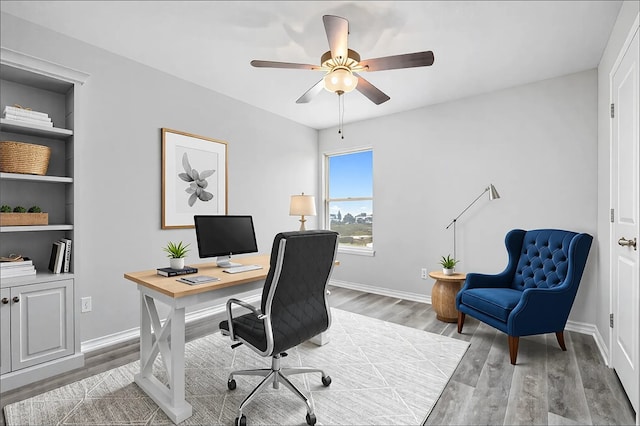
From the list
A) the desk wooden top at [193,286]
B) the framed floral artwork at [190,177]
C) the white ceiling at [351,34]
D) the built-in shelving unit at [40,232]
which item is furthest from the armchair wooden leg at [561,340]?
the built-in shelving unit at [40,232]

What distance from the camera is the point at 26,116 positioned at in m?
2.18

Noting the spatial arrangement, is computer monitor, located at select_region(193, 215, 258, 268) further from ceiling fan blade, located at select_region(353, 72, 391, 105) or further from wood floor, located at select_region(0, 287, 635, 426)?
ceiling fan blade, located at select_region(353, 72, 391, 105)

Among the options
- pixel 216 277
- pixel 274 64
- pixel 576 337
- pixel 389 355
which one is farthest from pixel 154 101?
pixel 576 337

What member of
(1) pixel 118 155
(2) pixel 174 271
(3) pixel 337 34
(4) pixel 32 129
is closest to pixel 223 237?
(2) pixel 174 271

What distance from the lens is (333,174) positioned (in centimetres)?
525

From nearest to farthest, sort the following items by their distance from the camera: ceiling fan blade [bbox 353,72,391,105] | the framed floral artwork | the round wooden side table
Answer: ceiling fan blade [bbox 353,72,391,105]
the framed floral artwork
the round wooden side table

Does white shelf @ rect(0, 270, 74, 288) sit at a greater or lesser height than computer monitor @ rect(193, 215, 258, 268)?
lesser

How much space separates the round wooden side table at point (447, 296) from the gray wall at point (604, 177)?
43.4 inches

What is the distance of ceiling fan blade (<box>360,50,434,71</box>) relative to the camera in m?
1.98

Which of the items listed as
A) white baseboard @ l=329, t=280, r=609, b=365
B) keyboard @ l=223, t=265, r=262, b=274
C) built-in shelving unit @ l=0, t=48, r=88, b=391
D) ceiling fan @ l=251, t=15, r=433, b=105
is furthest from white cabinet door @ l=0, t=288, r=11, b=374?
white baseboard @ l=329, t=280, r=609, b=365

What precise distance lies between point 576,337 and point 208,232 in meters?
3.45

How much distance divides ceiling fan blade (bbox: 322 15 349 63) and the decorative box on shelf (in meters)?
2.37

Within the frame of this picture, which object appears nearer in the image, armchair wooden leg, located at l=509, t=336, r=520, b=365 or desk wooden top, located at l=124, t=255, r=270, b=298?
desk wooden top, located at l=124, t=255, r=270, b=298

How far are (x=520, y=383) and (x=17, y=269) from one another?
354 centimetres
